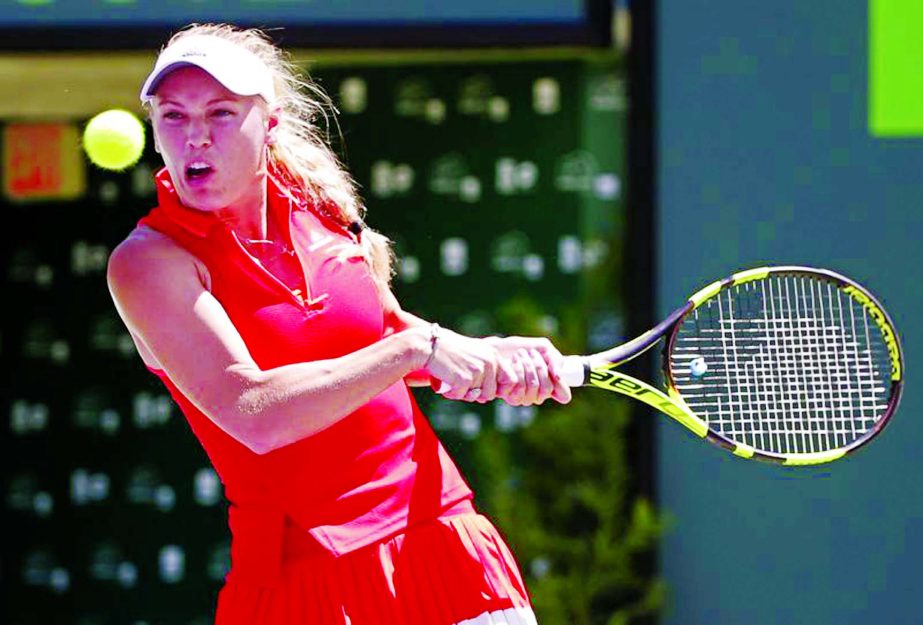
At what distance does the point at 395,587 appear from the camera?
2.38 m

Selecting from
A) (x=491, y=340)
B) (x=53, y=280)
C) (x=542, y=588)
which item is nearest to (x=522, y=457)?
(x=542, y=588)

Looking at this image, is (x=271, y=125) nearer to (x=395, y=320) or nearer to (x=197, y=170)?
(x=197, y=170)

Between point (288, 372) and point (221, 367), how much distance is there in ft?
0.31

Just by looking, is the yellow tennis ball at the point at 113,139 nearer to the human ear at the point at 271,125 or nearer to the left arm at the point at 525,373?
the human ear at the point at 271,125

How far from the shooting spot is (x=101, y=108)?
19.1ft

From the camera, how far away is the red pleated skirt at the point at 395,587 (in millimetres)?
2357

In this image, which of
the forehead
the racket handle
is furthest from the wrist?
the forehead

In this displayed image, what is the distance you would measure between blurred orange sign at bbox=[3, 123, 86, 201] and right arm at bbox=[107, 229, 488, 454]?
12.6 feet

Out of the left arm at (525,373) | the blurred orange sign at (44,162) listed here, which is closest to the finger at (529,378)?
the left arm at (525,373)

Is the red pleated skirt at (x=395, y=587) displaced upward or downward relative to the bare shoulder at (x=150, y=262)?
downward

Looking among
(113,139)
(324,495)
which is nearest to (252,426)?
(324,495)

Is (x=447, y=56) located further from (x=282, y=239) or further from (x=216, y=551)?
(x=282, y=239)

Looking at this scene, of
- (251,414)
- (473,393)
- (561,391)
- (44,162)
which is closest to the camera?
(251,414)

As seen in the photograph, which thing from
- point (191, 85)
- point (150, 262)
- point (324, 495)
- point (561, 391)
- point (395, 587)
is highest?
point (191, 85)
